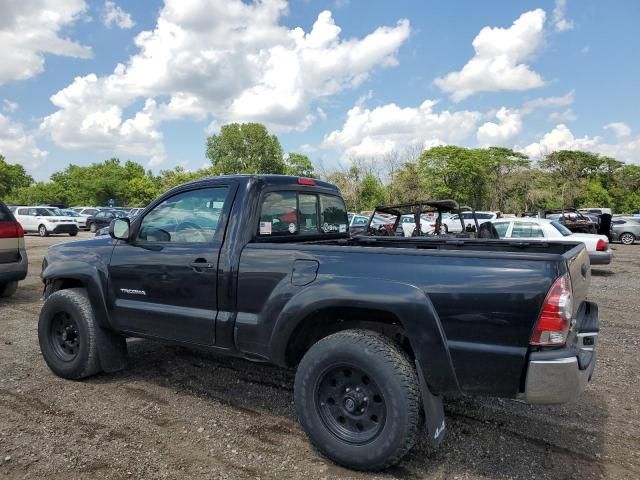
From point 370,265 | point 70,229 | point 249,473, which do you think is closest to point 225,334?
point 249,473

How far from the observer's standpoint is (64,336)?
4.77 metres

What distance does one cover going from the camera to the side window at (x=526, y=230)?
12703 mm

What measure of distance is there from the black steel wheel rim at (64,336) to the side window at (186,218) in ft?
4.01

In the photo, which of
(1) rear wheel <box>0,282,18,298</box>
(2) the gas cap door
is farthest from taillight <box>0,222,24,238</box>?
(2) the gas cap door

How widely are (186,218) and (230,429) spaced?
5.55 feet

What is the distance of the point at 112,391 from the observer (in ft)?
14.5

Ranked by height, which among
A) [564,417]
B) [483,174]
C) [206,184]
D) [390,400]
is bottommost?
[564,417]

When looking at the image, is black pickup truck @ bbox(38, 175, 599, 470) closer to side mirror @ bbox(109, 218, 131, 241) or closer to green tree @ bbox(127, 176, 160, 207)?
side mirror @ bbox(109, 218, 131, 241)

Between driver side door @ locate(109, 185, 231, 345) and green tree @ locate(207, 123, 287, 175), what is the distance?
92354 mm

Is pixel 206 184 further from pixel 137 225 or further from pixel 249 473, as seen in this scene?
pixel 249 473

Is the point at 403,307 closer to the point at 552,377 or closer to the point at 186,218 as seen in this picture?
the point at 552,377

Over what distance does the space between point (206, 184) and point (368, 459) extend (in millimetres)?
2401

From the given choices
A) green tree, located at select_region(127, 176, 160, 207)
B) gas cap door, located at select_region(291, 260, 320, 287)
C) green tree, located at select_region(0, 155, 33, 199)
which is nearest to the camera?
gas cap door, located at select_region(291, 260, 320, 287)

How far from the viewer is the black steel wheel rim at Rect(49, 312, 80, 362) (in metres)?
4.69
